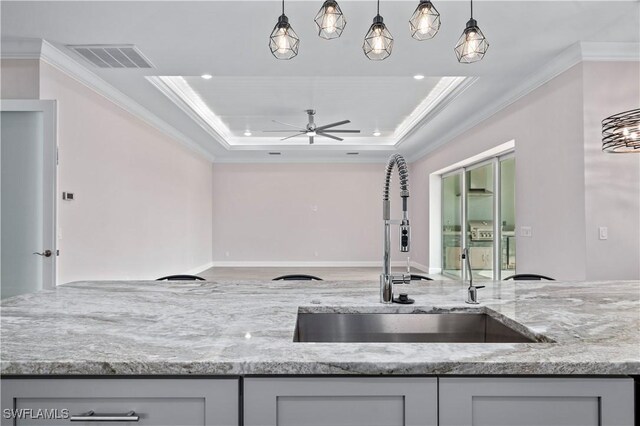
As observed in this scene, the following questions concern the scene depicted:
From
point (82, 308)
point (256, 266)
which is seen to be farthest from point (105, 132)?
point (256, 266)

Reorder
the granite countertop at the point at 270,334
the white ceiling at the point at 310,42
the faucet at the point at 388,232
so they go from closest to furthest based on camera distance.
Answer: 1. the granite countertop at the point at 270,334
2. the faucet at the point at 388,232
3. the white ceiling at the point at 310,42

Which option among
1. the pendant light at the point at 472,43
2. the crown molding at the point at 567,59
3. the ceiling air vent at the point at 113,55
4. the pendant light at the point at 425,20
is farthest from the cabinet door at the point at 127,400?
the crown molding at the point at 567,59

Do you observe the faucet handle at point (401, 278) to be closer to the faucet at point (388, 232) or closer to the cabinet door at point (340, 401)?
the faucet at point (388, 232)

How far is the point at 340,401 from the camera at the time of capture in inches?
33.1

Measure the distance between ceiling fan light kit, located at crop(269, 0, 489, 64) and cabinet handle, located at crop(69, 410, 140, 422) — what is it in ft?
4.72

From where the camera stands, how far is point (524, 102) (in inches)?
173

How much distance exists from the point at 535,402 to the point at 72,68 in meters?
4.58

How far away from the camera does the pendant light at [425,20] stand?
4.91ft

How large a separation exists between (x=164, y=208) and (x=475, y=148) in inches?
200

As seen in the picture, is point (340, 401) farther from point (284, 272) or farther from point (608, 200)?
point (284, 272)

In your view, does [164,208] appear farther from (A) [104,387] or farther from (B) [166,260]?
(A) [104,387]

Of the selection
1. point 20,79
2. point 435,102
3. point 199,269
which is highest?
point 435,102

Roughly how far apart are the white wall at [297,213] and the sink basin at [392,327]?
26.5ft

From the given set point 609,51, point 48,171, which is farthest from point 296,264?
point 609,51
